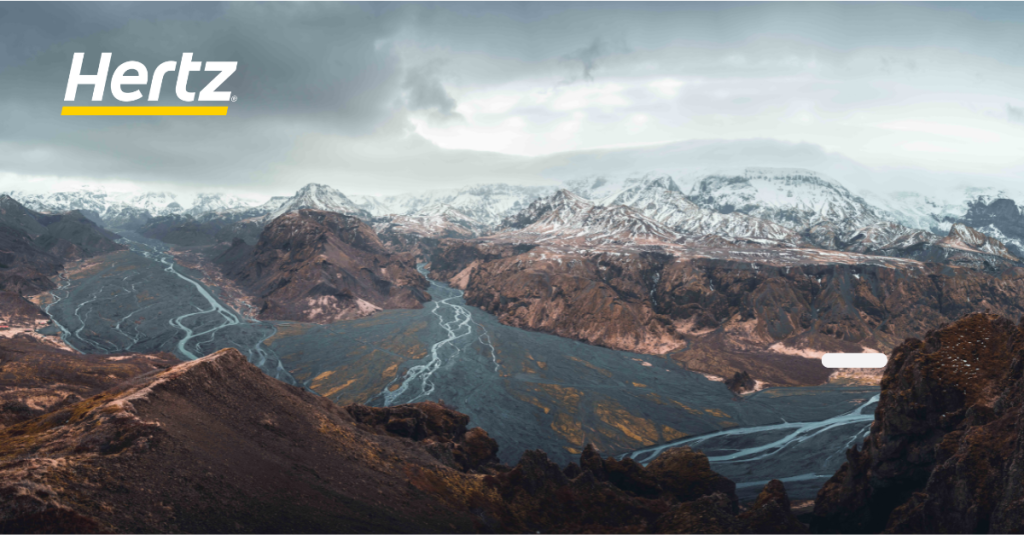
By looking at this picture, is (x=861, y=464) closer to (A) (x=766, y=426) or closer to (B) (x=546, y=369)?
(A) (x=766, y=426)

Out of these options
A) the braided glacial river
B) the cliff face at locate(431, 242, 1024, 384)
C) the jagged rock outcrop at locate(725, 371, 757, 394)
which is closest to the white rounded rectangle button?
the cliff face at locate(431, 242, 1024, 384)

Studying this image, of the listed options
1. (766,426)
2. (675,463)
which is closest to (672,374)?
(766,426)

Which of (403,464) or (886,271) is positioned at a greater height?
(886,271)

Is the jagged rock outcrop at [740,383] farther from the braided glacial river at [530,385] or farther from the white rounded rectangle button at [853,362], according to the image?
the white rounded rectangle button at [853,362]

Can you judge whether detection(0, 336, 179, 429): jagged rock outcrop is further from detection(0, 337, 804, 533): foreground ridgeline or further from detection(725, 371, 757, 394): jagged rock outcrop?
detection(725, 371, 757, 394): jagged rock outcrop

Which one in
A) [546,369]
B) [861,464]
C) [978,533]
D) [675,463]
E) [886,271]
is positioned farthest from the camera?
[886,271]

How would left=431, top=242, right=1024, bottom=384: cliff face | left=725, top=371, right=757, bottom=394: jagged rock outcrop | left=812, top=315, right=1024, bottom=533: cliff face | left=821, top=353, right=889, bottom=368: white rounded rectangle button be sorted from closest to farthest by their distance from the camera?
left=812, top=315, right=1024, bottom=533: cliff face, left=725, top=371, right=757, bottom=394: jagged rock outcrop, left=821, top=353, right=889, bottom=368: white rounded rectangle button, left=431, top=242, right=1024, bottom=384: cliff face
